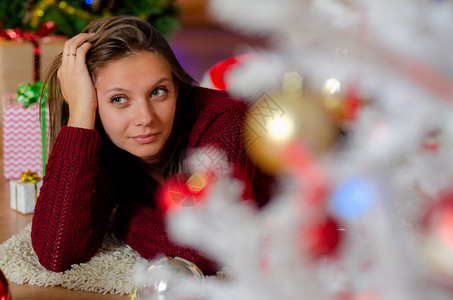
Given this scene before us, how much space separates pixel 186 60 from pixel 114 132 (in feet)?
9.71

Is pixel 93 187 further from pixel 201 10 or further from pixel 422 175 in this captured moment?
pixel 201 10

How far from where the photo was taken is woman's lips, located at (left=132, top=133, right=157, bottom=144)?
105 centimetres

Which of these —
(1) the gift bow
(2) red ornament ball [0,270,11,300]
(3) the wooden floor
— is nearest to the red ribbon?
(3) the wooden floor

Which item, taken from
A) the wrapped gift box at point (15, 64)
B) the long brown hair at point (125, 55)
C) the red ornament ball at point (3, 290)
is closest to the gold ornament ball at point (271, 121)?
the long brown hair at point (125, 55)

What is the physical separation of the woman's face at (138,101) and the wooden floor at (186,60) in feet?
0.57

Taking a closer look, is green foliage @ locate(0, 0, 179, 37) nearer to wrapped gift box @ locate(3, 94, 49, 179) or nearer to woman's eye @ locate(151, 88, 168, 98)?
wrapped gift box @ locate(3, 94, 49, 179)

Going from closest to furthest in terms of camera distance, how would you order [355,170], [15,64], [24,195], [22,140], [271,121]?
[355,170] → [271,121] → [24,195] → [22,140] → [15,64]

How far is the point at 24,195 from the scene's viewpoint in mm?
1374

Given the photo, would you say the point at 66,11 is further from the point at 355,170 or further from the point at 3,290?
the point at 355,170

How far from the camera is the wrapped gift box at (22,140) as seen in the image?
1.68m

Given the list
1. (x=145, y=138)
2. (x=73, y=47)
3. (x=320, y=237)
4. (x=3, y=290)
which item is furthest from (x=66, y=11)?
(x=320, y=237)

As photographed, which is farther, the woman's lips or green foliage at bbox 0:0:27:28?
green foliage at bbox 0:0:27:28

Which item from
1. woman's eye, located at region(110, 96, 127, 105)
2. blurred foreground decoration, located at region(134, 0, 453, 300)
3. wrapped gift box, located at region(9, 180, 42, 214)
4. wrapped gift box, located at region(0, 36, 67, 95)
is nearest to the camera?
blurred foreground decoration, located at region(134, 0, 453, 300)

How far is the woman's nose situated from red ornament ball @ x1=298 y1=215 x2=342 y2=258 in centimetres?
67
